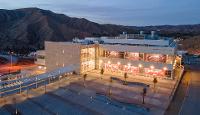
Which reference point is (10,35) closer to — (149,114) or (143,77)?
(143,77)

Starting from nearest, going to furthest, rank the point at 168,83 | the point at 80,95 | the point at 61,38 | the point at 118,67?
the point at 80,95 < the point at 168,83 < the point at 118,67 < the point at 61,38

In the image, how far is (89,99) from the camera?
30.9 m

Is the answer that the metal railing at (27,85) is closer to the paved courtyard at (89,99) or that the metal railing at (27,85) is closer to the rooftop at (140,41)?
the paved courtyard at (89,99)

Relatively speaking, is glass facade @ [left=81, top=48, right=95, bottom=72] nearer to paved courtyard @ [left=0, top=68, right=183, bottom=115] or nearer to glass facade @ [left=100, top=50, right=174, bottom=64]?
glass facade @ [left=100, top=50, right=174, bottom=64]

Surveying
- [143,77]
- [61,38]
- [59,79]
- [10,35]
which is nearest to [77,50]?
[59,79]

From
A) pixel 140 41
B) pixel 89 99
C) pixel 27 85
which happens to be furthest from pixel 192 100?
pixel 27 85

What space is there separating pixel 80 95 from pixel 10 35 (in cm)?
13651

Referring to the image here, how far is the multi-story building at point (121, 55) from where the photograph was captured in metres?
42.3

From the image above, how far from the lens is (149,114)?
86.0ft

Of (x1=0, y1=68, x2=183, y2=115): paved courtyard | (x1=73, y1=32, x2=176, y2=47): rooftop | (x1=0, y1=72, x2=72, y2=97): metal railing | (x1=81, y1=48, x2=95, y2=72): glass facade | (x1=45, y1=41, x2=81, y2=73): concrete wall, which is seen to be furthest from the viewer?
(x1=81, y1=48, x2=95, y2=72): glass facade

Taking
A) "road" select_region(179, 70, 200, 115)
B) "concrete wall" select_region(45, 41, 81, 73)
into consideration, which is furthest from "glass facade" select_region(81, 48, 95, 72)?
"road" select_region(179, 70, 200, 115)

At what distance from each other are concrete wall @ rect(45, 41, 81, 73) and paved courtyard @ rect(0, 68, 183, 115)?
24.0 feet

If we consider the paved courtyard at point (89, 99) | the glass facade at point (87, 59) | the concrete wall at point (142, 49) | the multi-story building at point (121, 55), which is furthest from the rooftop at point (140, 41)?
the paved courtyard at point (89, 99)

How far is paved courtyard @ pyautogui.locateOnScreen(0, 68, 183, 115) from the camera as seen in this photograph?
88.3 feet
